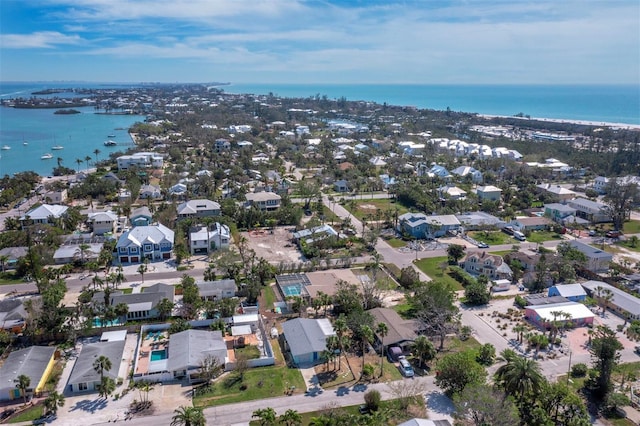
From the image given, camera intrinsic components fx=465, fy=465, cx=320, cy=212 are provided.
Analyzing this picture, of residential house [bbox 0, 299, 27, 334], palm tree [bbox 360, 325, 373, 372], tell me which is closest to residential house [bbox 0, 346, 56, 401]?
residential house [bbox 0, 299, 27, 334]

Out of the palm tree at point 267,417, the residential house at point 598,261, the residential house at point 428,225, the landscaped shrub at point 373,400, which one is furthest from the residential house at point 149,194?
the residential house at point 598,261

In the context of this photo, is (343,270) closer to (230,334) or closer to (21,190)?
(230,334)

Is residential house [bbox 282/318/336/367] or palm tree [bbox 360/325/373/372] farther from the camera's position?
residential house [bbox 282/318/336/367]

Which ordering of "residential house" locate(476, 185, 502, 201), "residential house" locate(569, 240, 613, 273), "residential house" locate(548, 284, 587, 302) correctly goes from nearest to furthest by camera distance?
1. "residential house" locate(548, 284, 587, 302)
2. "residential house" locate(569, 240, 613, 273)
3. "residential house" locate(476, 185, 502, 201)

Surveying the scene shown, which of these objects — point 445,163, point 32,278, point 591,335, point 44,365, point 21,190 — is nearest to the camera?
point 44,365

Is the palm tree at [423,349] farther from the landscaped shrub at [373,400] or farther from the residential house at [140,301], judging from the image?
the residential house at [140,301]

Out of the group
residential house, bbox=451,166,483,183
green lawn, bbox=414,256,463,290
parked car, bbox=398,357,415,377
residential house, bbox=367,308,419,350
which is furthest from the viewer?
residential house, bbox=451,166,483,183

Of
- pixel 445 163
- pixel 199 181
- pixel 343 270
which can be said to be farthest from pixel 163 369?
pixel 445 163

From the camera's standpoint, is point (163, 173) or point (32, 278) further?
point (163, 173)

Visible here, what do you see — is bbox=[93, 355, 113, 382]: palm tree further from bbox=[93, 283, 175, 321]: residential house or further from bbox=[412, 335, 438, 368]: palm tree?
bbox=[412, 335, 438, 368]: palm tree
